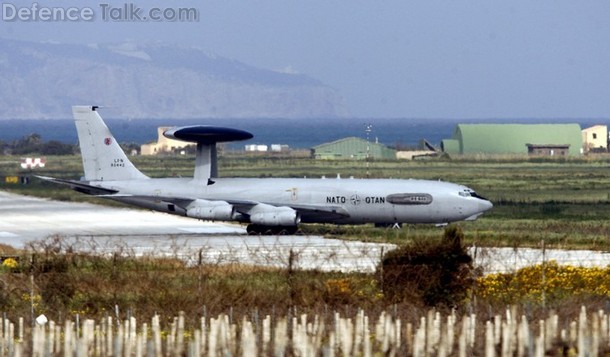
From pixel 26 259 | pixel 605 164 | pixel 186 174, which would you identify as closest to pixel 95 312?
pixel 26 259

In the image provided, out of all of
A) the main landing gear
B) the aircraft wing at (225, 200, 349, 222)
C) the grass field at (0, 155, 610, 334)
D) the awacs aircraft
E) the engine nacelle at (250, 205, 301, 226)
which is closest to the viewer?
the grass field at (0, 155, 610, 334)

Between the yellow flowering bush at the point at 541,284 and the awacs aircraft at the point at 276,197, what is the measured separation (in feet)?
77.0

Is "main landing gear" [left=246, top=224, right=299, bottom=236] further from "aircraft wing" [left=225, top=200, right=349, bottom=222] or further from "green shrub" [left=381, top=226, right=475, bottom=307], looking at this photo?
"green shrub" [left=381, top=226, right=475, bottom=307]

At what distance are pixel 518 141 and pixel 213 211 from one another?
118 meters

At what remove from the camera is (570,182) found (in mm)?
108000

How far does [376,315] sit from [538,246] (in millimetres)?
23695

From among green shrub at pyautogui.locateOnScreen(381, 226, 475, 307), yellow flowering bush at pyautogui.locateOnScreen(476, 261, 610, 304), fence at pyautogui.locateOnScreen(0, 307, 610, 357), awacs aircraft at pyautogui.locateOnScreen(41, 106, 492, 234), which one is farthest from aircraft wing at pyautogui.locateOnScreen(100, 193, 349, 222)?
fence at pyautogui.locateOnScreen(0, 307, 610, 357)

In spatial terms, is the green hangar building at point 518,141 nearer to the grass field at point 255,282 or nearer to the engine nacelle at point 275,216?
the grass field at point 255,282

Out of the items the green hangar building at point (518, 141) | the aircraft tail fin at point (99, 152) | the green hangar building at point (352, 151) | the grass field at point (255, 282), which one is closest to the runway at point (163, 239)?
the grass field at point (255, 282)

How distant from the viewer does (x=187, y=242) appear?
60906 mm

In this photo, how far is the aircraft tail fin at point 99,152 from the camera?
69.2 metres

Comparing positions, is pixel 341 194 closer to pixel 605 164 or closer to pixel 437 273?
pixel 437 273

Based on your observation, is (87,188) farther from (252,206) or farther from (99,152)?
(252,206)

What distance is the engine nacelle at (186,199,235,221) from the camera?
64750mm
